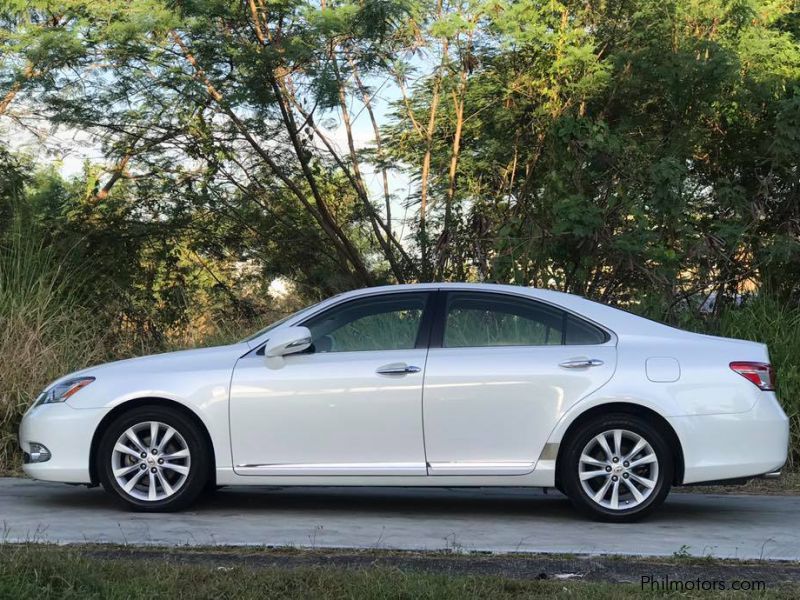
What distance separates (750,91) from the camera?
15062 mm

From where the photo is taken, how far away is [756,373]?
7.37 metres

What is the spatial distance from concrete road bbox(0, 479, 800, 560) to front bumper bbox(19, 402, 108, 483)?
0.89 ft

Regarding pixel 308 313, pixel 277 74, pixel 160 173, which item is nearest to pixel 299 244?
pixel 160 173

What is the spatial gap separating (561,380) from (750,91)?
9156 mm

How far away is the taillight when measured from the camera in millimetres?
7352

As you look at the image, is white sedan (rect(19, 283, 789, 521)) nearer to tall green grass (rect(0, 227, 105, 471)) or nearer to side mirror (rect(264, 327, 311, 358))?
side mirror (rect(264, 327, 311, 358))

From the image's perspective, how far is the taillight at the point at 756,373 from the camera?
24.1ft

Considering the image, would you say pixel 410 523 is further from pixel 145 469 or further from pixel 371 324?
pixel 145 469

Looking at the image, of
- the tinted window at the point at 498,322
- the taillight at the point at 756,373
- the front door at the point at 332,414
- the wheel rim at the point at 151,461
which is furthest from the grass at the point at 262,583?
the tinted window at the point at 498,322

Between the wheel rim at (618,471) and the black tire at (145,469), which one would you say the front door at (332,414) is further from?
the wheel rim at (618,471)

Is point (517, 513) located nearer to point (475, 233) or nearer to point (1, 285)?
point (1, 285)

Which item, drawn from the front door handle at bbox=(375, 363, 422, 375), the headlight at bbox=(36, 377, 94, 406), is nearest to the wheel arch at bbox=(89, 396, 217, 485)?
the headlight at bbox=(36, 377, 94, 406)

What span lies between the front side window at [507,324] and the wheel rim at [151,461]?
6.42ft

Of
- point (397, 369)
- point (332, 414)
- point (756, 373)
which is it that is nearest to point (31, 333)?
point (332, 414)
